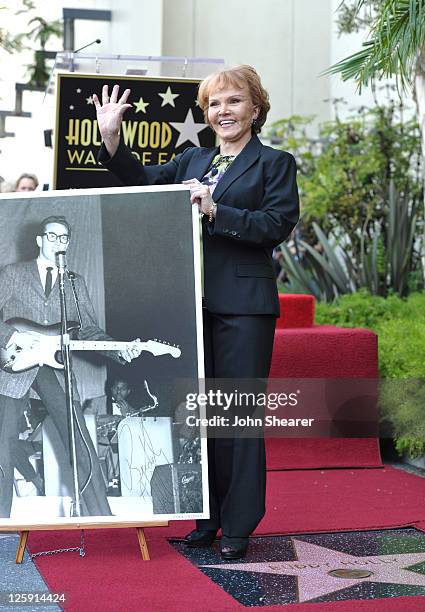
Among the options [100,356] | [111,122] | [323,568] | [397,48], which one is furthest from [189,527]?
[397,48]

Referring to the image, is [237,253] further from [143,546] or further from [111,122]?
[143,546]

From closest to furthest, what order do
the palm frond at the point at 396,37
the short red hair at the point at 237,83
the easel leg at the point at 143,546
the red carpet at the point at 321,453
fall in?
1. the easel leg at the point at 143,546
2. the short red hair at the point at 237,83
3. the palm frond at the point at 396,37
4. the red carpet at the point at 321,453

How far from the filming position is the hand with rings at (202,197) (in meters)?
3.60

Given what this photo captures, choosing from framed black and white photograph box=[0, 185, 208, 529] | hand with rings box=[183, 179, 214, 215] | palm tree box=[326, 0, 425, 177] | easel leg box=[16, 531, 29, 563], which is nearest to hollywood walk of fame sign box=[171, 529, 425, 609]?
framed black and white photograph box=[0, 185, 208, 529]

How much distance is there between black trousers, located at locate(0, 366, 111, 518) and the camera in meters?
3.54

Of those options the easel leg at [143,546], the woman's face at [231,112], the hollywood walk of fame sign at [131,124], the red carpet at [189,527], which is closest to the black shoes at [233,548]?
the red carpet at [189,527]

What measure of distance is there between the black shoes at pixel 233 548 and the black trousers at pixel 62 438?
0.45m

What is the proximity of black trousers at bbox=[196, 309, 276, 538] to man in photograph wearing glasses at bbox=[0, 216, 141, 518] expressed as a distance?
13.5 inches

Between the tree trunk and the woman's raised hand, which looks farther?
the tree trunk

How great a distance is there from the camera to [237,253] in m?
3.74

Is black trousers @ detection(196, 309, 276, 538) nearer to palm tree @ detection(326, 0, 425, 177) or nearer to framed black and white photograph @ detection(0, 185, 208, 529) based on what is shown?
framed black and white photograph @ detection(0, 185, 208, 529)

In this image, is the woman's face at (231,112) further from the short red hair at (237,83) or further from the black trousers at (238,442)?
the black trousers at (238,442)

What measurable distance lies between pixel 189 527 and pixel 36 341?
1148 millimetres

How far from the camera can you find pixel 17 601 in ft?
10.2
